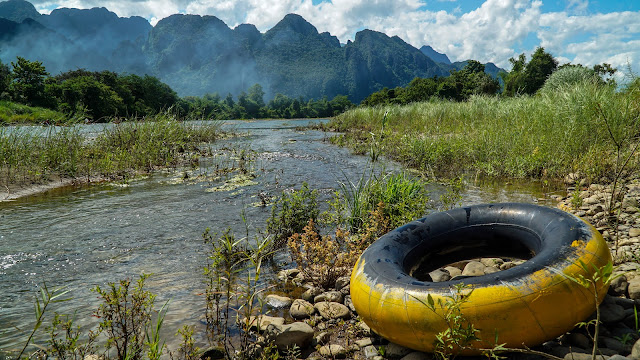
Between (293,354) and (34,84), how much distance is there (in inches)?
2181

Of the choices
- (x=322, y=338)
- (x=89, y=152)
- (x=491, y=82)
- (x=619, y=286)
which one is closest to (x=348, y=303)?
(x=322, y=338)

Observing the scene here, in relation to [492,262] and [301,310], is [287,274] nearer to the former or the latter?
[301,310]

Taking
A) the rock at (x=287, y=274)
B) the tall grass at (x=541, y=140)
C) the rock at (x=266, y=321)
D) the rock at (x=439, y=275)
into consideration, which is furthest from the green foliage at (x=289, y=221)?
the tall grass at (x=541, y=140)

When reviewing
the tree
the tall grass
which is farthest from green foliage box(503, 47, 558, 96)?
the tree

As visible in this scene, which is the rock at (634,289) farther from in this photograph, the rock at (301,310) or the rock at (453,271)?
the rock at (301,310)

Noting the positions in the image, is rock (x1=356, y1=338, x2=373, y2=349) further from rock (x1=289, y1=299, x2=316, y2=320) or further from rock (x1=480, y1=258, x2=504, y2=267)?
rock (x1=480, y1=258, x2=504, y2=267)

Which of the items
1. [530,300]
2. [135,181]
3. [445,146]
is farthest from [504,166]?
[135,181]

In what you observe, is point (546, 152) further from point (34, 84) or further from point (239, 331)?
point (34, 84)

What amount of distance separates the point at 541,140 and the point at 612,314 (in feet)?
19.8

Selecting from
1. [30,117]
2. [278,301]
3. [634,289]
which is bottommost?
[278,301]

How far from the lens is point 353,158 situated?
11734mm

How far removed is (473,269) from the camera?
3264 millimetres

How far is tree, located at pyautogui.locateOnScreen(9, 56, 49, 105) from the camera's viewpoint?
136 ft

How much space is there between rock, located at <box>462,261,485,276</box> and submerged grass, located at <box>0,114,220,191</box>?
28.3 feet
